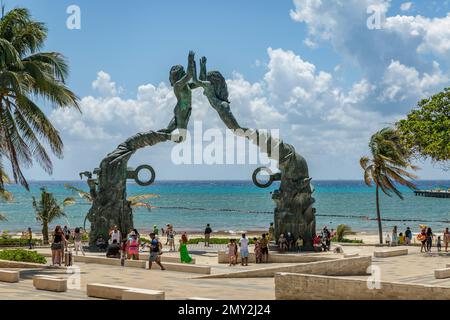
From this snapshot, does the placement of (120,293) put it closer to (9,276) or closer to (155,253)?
(9,276)

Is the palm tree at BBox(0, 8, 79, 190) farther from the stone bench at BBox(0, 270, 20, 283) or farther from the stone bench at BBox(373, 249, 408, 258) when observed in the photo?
the stone bench at BBox(373, 249, 408, 258)

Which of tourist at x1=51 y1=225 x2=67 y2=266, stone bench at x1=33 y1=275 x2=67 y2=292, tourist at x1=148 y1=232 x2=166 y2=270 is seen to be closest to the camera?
stone bench at x1=33 y1=275 x2=67 y2=292

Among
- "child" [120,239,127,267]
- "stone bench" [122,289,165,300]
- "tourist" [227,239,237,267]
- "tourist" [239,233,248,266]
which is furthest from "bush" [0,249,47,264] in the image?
"stone bench" [122,289,165,300]

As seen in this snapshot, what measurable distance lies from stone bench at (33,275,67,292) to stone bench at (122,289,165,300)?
109 inches

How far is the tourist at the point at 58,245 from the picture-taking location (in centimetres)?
2427

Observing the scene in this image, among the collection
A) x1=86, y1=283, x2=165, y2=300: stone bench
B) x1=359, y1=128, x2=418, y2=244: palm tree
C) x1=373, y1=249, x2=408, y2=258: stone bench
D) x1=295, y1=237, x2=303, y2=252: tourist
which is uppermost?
x1=359, y1=128, x2=418, y2=244: palm tree

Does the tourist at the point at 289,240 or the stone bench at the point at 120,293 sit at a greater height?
the tourist at the point at 289,240

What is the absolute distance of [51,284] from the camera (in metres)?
17.6

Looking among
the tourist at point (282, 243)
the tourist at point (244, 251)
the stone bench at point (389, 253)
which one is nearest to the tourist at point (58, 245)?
the tourist at point (244, 251)

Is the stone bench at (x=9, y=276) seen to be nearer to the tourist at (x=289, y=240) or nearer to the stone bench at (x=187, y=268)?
the stone bench at (x=187, y=268)

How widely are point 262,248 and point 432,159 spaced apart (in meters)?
10.3

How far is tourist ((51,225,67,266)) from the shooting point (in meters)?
24.3

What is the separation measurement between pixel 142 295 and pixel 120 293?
1292 millimetres
